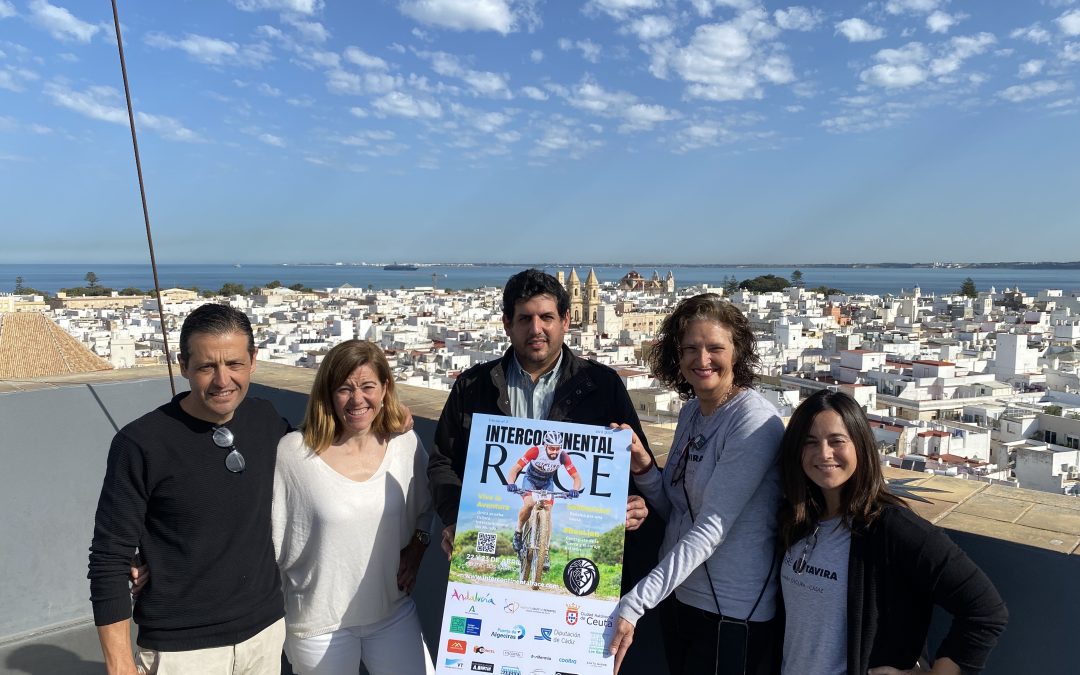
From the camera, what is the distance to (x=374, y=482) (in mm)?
1628

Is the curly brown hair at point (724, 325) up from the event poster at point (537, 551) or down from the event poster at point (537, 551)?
up

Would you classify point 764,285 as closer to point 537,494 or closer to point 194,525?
point 537,494

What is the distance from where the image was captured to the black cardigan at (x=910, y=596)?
1200mm

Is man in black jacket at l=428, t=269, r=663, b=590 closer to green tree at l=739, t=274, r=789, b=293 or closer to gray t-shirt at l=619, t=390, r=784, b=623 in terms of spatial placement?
gray t-shirt at l=619, t=390, r=784, b=623

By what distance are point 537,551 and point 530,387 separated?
0.43 metres

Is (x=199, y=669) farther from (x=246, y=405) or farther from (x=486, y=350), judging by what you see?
(x=486, y=350)

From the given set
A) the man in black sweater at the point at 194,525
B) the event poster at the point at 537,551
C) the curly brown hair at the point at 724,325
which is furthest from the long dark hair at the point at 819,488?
the man in black sweater at the point at 194,525

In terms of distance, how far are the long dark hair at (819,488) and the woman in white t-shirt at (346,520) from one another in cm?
88

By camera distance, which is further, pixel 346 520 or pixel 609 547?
pixel 346 520

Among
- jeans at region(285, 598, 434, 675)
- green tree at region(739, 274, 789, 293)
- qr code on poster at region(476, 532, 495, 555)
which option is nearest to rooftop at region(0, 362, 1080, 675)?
jeans at region(285, 598, 434, 675)

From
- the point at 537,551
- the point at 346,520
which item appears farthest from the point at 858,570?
the point at 346,520

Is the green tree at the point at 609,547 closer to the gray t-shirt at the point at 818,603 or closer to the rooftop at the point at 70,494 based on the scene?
the gray t-shirt at the point at 818,603

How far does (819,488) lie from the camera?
1383 millimetres

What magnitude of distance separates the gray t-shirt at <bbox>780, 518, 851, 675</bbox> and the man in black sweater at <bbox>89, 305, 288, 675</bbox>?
3.71ft
